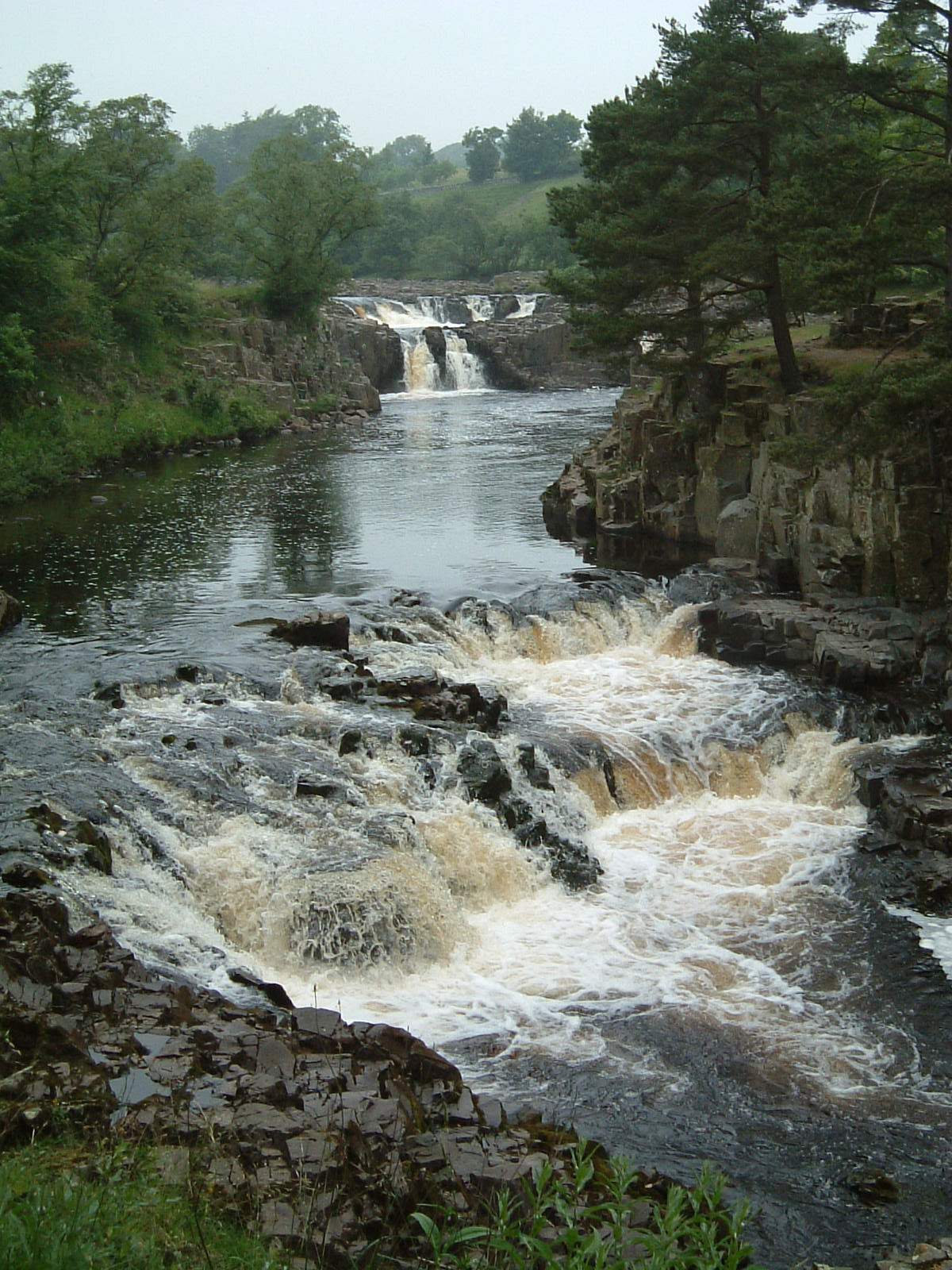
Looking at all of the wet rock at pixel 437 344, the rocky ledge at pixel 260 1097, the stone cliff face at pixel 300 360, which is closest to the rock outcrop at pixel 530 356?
the wet rock at pixel 437 344

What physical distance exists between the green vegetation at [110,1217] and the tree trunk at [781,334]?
2386 centimetres

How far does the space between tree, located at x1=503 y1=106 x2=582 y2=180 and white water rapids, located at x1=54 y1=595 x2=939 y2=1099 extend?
434ft

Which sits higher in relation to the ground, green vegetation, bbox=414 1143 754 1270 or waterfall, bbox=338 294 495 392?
waterfall, bbox=338 294 495 392

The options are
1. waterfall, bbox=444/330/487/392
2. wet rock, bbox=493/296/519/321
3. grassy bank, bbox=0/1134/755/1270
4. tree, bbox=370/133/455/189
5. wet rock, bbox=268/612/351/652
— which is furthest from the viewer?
tree, bbox=370/133/455/189

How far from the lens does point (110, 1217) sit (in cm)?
616

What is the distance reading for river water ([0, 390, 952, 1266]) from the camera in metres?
11.3

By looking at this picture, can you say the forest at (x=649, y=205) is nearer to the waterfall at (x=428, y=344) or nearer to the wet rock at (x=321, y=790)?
the waterfall at (x=428, y=344)

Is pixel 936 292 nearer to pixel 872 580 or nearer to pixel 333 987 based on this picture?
pixel 872 580

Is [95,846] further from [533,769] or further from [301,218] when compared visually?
[301,218]

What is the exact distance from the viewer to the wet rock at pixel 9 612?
23188mm

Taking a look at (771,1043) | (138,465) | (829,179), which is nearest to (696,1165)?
(771,1043)

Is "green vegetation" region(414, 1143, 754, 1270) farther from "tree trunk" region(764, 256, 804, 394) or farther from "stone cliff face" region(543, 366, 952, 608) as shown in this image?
"tree trunk" region(764, 256, 804, 394)

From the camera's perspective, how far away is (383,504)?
118 ft

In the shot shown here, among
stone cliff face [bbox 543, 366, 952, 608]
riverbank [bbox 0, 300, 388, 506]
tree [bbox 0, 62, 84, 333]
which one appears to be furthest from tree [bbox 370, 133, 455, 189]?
stone cliff face [bbox 543, 366, 952, 608]
